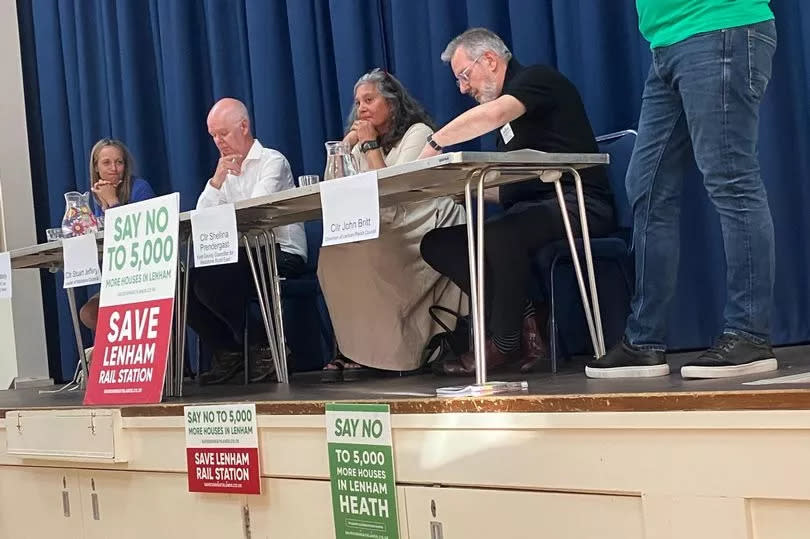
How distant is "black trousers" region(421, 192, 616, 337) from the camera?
2.45 meters

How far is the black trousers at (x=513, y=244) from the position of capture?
2453 millimetres

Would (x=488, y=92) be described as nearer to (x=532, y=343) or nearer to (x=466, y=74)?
(x=466, y=74)

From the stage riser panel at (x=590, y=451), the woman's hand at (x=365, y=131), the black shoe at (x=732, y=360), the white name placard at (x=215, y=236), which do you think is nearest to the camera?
the stage riser panel at (x=590, y=451)

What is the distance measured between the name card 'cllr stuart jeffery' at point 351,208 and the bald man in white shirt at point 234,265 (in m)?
1.16

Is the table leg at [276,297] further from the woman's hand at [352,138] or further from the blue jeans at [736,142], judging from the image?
the blue jeans at [736,142]

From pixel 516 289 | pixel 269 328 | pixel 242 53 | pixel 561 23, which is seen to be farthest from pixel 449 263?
pixel 242 53

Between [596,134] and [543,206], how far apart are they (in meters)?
0.63

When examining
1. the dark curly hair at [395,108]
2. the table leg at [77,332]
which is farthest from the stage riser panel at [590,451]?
the table leg at [77,332]

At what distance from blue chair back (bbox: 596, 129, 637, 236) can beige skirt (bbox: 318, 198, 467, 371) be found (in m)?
0.49

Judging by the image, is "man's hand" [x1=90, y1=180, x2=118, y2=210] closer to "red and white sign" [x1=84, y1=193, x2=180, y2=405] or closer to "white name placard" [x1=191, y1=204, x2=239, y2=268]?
"red and white sign" [x1=84, y1=193, x2=180, y2=405]

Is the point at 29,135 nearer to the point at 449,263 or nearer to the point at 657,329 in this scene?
the point at 449,263

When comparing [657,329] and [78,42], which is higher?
[78,42]

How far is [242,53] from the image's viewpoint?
13.1 feet

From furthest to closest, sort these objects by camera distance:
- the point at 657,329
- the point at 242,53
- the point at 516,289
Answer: the point at 242,53 → the point at 516,289 → the point at 657,329
